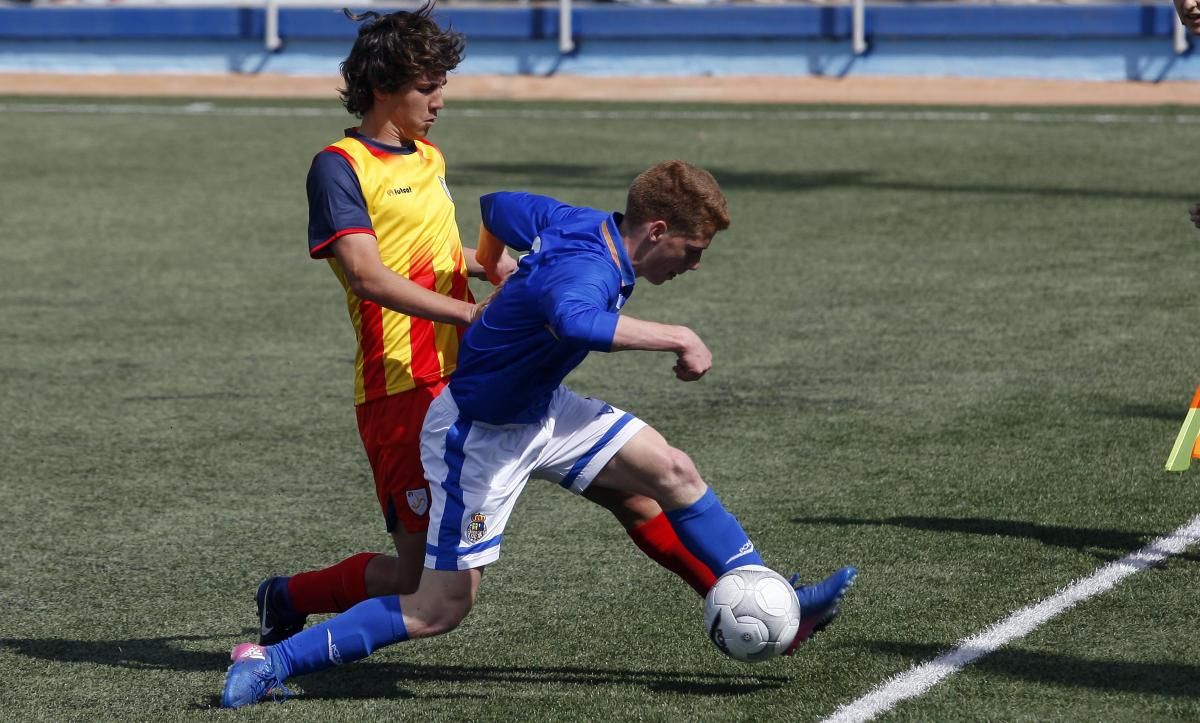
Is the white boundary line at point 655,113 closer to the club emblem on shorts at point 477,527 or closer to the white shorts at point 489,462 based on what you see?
the white shorts at point 489,462

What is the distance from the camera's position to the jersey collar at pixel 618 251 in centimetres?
465

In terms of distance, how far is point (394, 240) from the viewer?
17.0 ft

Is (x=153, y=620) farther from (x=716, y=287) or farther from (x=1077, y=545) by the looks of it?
(x=716, y=287)

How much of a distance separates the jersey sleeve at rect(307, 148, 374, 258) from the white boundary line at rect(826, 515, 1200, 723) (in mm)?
1901

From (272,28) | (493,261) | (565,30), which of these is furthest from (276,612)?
(272,28)

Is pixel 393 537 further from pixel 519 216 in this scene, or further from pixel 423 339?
pixel 519 216

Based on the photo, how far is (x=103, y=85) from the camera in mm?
25812

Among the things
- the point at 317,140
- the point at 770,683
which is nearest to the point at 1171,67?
the point at 317,140

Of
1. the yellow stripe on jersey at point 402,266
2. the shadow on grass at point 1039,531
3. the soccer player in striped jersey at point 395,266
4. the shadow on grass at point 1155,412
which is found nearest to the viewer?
the soccer player in striped jersey at point 395,266

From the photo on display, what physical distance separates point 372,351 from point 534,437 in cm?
64

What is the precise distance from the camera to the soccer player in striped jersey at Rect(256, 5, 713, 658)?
504 cm

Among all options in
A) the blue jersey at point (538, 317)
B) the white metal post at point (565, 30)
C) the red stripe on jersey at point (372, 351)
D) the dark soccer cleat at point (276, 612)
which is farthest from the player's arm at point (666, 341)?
the white metal post at point (565, 30)

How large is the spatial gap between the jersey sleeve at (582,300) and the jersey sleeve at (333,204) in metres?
0.72

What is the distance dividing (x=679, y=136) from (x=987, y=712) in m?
15.2
